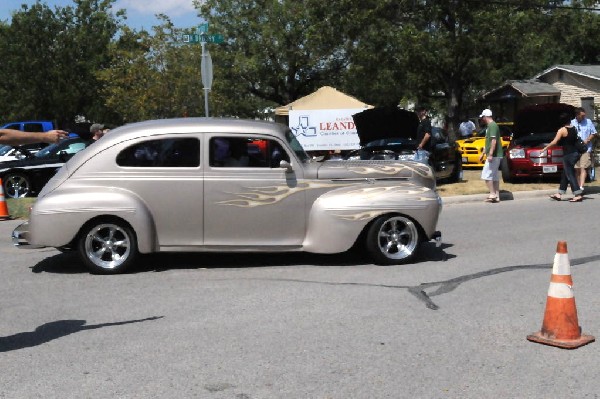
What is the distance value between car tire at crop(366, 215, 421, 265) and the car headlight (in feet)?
30.8

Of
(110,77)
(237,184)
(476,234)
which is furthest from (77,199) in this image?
(110,77)

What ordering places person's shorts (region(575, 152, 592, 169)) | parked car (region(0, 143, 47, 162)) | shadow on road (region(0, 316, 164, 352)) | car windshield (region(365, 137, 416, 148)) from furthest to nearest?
parked car (region(0, 143, 47, 162)), car windshield (region(365, 137, 416, 148)), person's shorts (region(575, 152, 592, 169)), shadow on road (region(0, 316, 164, 352))

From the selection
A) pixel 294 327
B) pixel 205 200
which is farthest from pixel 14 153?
pixel 294 327

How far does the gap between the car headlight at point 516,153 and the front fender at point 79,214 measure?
439 inches

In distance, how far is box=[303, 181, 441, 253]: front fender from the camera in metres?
8.37

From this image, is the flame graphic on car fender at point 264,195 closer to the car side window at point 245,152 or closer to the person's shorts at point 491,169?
the car side window at point 245,152

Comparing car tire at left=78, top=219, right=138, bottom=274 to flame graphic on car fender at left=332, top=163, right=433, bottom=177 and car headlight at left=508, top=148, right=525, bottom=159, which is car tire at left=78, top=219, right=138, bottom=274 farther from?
car headlight at left=508, top=148, right=525, bottom=159

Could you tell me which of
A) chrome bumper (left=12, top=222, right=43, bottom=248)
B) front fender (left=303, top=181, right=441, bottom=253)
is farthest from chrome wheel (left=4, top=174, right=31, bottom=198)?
front fender (left=303, top=181, right=441, bottom=253)

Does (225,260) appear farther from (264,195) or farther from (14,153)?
(14,153)

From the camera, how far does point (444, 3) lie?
29.9m

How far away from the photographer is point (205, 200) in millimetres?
8375

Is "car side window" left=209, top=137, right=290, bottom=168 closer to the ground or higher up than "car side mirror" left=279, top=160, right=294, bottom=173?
higher up

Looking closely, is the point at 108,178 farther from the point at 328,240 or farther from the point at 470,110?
the point at 470,110

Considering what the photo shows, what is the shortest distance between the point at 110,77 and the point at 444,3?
13.3 m
